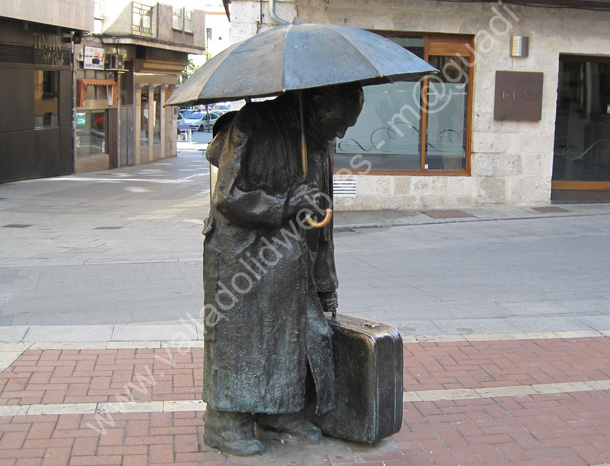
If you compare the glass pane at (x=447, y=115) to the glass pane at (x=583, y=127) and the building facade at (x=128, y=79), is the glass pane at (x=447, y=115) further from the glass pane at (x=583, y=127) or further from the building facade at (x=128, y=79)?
the building facade at (x=128, y=79)

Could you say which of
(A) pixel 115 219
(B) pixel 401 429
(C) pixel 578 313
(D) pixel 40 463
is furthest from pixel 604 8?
(D) pixel 40 463

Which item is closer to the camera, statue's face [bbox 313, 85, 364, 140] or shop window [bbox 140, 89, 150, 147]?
statue's face [bbox 313, 85, 364, 140]

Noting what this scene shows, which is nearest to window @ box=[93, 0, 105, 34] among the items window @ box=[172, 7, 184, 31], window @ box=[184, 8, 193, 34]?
window @ box=[172, 7, 184, 31]

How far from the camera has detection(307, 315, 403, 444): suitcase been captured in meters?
3.93

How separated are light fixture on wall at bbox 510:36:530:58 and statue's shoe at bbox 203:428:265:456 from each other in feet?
35.3

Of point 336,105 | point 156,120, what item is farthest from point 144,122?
point 336,105

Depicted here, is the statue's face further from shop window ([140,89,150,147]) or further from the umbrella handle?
shop window ([140,89,150,147])

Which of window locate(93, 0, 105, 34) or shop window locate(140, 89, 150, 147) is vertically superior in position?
window locate(93, 0, 105, 34)

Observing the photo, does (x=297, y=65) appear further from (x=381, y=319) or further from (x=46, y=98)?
(x=46, y=98)

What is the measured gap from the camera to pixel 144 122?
2717 cm

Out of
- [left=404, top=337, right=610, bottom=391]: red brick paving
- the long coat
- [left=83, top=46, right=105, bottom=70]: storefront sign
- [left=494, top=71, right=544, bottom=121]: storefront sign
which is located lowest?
[left=404, top=337, right=610, bottom=391]: red brick paving

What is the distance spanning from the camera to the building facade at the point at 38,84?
1795 centimetres

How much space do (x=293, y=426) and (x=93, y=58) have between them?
20308 mm

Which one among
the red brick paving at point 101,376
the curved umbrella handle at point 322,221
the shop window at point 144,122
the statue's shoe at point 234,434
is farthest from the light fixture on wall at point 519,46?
the shop window at point 144,122
